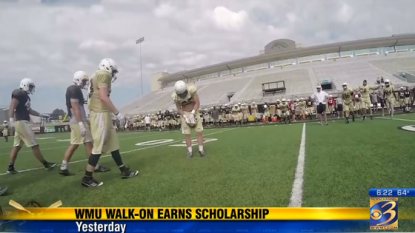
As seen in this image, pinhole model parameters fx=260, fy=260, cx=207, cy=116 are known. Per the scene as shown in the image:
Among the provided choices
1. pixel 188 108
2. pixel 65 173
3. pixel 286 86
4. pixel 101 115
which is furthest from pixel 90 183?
pixel 286 86

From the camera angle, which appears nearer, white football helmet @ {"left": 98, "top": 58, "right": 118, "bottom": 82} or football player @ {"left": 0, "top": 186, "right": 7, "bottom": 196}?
football player @ {"left": 0, "top": 186, "right": 7, "bottom": 196}

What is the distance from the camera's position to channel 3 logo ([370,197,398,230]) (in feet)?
3.89

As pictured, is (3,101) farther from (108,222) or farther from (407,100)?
(407,100)

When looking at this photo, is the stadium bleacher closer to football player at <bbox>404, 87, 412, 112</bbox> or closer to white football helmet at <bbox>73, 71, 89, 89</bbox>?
football player at <bbox>404, 87, 412, 112</bbox>

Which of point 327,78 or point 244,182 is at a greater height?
point 327,78

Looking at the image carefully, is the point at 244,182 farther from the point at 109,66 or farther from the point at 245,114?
the point at 245,114

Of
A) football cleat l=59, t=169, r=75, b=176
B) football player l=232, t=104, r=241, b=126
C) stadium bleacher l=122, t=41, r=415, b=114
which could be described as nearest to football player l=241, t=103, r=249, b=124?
football player l=232, t=104, r=241, b=126

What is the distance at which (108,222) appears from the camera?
144 centimetres

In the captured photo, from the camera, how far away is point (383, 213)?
3.93 ft

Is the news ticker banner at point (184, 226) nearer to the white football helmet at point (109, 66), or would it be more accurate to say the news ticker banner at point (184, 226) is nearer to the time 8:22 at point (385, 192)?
the time 8:22 at point (385, 192)

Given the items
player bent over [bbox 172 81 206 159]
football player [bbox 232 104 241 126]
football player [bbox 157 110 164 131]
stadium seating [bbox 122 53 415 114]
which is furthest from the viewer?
Result: stadium seating [bbox 122 53 415 114]

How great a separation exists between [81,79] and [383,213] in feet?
6.97

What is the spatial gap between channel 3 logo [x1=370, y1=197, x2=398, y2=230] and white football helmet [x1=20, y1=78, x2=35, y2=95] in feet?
7.16

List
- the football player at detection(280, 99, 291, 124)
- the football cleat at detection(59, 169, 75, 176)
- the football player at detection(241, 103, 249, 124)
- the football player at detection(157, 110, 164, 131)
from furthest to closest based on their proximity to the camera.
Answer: the football player at detection(241, 103, 249, 124) < the football player at detection(280, 99, 291, 124) < the football player at detection(157, 110, 164, 131) < the football cleat at detection(59, 169, 75, 176)
